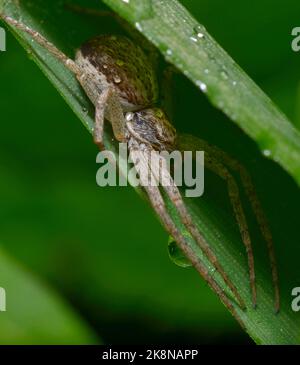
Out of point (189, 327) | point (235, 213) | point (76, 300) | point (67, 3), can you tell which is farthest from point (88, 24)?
point (189, 327)

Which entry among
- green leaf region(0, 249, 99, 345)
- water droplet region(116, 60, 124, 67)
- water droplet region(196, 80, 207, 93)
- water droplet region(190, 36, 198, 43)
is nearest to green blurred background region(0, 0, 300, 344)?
green leaf region(0, 249, 99, 345)

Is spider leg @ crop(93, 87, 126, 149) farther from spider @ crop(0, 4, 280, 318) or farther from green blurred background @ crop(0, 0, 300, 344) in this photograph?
green blurred background @ crop(0, 0, 300, 344)

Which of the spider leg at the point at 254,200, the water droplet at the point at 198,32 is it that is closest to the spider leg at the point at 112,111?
the spider leg at the point at 254,200

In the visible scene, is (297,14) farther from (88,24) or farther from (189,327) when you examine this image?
(189,327)

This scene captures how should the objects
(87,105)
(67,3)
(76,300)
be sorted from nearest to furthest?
(67,3), (87,105), (76,300)

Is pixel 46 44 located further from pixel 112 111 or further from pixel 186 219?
pixel 186 219

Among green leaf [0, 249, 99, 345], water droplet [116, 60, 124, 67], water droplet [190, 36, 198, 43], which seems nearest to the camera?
water droplet [190, 36, 198, 43]

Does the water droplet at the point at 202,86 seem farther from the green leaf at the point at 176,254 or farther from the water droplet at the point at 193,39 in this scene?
the green leaf at the point at 176,254
